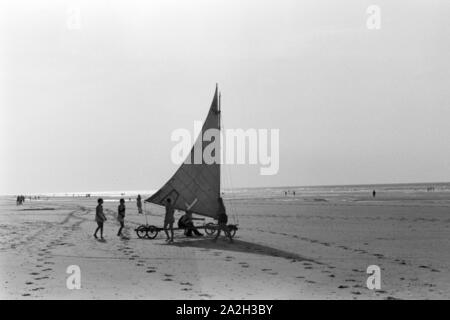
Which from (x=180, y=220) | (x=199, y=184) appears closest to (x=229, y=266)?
(x=199, y=184)

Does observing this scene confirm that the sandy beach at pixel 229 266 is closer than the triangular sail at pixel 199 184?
Yes

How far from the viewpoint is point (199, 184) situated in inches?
731

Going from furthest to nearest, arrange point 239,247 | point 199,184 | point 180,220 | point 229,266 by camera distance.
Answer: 1. point 180,220
2. point 199,184
3. point 239,247
4. point 229,266

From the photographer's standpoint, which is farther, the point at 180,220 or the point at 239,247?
the point at 180,220

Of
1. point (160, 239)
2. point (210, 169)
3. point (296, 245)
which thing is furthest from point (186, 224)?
point (296, 245)

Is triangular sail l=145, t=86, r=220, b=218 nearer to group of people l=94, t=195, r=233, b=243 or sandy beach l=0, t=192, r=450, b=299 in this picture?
group of people l=94, t=195, r=233, b=243

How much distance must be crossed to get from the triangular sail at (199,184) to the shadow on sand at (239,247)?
1.23 m

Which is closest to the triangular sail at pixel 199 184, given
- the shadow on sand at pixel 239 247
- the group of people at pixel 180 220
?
the group of people at pixel 180 220

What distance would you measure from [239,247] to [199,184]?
3.37m

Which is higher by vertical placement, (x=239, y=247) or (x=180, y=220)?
(x=180, y=220)

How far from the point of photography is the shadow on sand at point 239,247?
14697 millimetres

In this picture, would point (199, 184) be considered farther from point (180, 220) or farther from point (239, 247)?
point (239, 247)

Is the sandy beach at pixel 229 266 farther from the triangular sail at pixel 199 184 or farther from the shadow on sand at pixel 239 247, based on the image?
the triangular sail at pixel 199 184

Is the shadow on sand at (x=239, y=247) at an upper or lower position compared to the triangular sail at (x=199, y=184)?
lower
